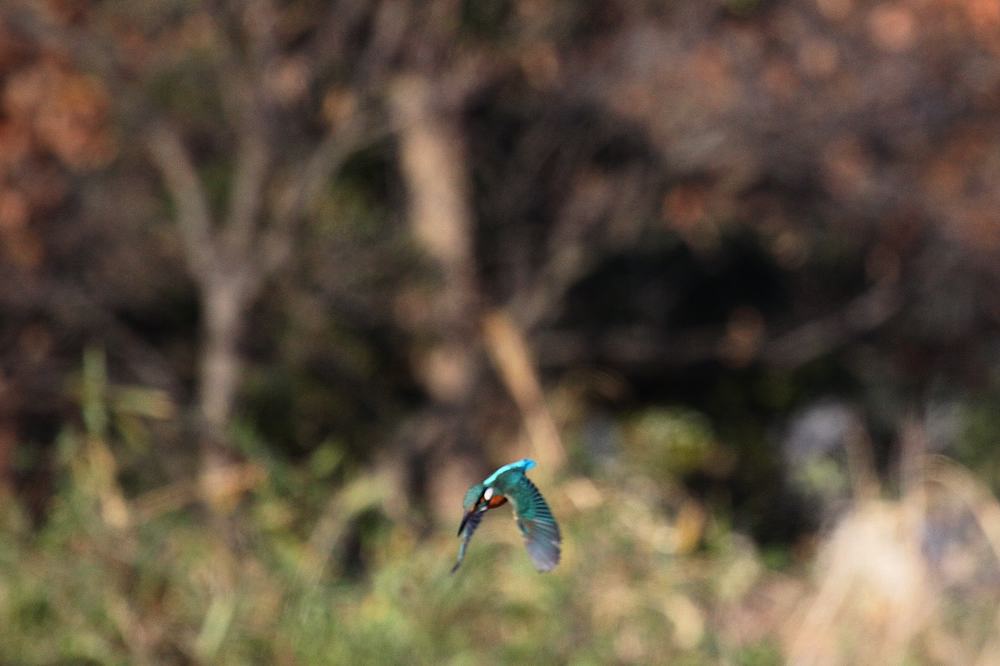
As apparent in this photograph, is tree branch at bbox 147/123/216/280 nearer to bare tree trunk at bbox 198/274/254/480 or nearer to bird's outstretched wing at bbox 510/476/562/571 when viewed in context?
bare tree trunk at bbox 198/274/254/480

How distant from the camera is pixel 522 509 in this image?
1.43 meters

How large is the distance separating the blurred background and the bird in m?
3.57

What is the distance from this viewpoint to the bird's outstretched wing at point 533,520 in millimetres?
1404

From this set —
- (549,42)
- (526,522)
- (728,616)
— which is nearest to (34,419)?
(549,42)

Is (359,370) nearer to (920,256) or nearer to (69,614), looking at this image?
(920,256)

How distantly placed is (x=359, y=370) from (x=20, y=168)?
2.52 metres

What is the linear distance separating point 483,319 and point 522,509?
835 cm

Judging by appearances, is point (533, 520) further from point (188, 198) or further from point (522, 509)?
point (188, 198)

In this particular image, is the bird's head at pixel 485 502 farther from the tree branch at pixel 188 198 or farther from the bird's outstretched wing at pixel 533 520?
the tree branch at pixel 188 198

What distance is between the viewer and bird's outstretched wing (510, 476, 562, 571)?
55.3 inches

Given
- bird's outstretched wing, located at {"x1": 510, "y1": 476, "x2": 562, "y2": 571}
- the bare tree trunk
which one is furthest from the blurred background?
bird's outstretched wing, located at {"x1": 510, "y1": 476, "x2": 562, "y2": 571}

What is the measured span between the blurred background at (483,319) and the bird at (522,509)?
3568mm

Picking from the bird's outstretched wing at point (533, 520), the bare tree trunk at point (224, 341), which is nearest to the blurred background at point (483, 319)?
the bare tree trunk at point (224, 341)

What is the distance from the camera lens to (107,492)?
5.51 metres
